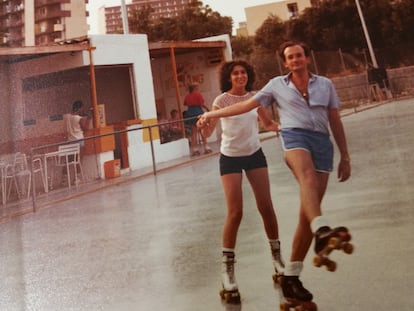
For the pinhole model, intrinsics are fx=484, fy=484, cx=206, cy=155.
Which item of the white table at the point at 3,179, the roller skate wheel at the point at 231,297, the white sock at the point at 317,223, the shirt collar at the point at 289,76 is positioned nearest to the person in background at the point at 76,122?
the white table at the point at 3,179

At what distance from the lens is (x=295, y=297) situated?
126 centimetres

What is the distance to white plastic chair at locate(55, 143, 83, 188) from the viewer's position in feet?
11.0

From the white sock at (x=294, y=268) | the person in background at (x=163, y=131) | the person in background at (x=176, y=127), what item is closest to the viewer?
the white sock at (x=294, y=268)

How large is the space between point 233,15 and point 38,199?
216 centimetres

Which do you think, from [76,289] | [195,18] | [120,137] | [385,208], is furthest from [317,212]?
[120,137]

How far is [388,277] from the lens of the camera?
132 cm

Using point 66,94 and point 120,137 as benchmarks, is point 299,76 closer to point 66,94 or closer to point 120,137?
point 66,94

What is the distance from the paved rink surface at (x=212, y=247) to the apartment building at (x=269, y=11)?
0.44 meters

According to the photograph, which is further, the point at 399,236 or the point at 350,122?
the point at 350,122

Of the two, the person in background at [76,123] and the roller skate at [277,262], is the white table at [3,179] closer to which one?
the person in background at [76,123]

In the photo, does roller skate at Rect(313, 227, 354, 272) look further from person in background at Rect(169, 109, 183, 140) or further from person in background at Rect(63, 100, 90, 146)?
person in background at Rect(169, 109, 183, 140)

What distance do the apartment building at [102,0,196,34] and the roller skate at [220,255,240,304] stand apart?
3.92 feet

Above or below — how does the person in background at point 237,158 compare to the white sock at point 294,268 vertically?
above

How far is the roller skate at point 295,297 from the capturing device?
1.24 meters
